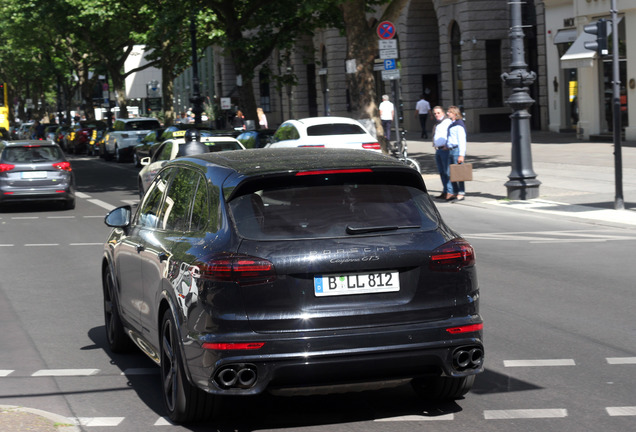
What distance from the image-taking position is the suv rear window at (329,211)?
5926 millimetres

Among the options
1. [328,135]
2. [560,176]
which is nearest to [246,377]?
[560,176]

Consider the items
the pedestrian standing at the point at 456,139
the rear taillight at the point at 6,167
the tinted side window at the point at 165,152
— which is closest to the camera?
the pedestrian standing at the point at 456,139

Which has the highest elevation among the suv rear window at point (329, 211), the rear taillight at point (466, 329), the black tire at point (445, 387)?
the suv rear window at point (329, 211)

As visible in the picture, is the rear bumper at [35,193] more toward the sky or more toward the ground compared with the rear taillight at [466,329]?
A: more toward the ground

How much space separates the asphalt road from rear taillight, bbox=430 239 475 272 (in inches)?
35.4

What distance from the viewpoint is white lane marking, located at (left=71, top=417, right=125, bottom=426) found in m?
6.42

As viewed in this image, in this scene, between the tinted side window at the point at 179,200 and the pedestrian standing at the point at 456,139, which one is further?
the pedestrian standing at the point at 456,139

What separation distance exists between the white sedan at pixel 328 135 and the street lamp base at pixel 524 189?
4696 millimetres

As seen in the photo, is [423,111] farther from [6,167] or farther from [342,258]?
[342,258]

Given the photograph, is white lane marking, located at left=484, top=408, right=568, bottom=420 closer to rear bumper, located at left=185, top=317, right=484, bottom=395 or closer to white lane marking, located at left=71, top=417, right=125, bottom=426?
rear bumper, located at left=185, top=317, right=484, bottom=395

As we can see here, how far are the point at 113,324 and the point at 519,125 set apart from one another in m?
13.8

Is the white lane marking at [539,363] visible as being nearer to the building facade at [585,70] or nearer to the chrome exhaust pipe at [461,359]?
the chrome exhaust pipe at [461,359]

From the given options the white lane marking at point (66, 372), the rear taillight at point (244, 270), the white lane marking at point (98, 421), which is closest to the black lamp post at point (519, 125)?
the white lane marking at point (66, 372)

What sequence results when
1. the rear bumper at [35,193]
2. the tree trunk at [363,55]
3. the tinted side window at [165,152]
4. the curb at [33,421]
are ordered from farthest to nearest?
the tree trunk at [363,55] < the rear bumper at [35,193] < the tinted side window at [165,152] < the curb at [33,421]
